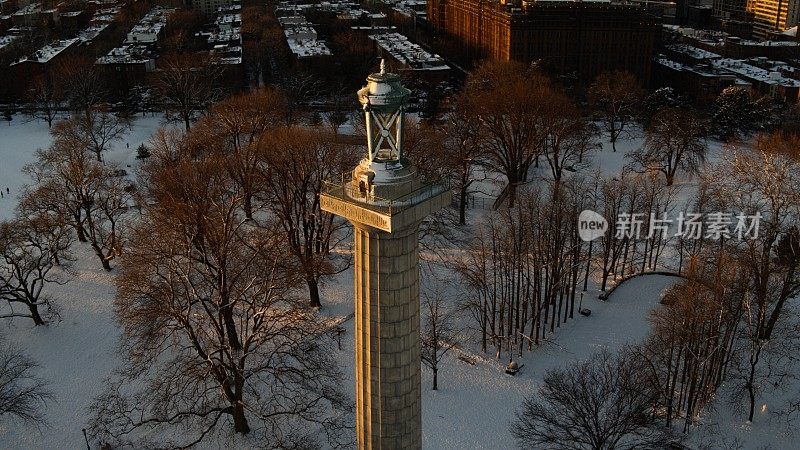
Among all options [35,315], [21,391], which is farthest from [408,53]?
[21,391]

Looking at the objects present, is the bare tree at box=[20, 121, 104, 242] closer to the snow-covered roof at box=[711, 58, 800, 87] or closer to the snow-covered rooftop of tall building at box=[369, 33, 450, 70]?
the snow-covered rooftop of tall building at box=[369, 33, 450, 70]

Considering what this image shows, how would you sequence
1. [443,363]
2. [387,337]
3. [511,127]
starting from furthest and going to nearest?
[511,127], [443,363], [387,337]

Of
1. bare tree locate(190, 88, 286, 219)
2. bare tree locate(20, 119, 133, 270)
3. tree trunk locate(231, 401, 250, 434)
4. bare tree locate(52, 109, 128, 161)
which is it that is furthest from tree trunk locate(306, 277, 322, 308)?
bare tree locate(52, 109, 128, 161)

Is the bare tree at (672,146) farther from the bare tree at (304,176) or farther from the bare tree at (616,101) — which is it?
the bare tree at (304,176)

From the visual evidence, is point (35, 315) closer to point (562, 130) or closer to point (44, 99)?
point (562, 130)

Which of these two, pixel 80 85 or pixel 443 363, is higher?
pixel 80 85
